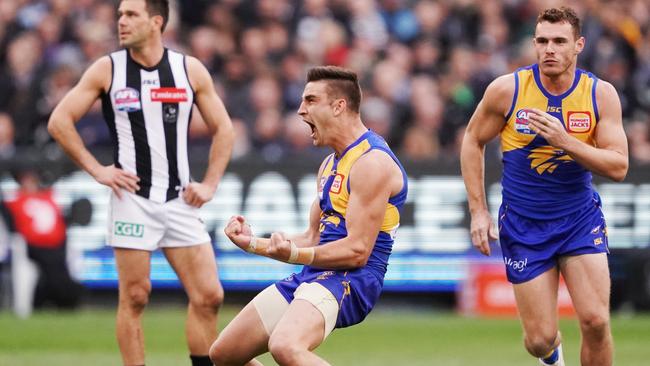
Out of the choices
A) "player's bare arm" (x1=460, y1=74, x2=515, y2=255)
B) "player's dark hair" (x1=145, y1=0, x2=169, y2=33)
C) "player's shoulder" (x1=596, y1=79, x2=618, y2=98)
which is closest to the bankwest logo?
"player's dark hair" (x1=145, y1=0, x2=169, y2=33)

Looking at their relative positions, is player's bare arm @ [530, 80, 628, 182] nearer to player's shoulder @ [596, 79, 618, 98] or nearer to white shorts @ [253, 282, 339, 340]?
player's shoulder @ [596, 79, 618, 98]

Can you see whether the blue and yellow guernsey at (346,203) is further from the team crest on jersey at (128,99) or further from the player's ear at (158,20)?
the player's ear at (158,20)

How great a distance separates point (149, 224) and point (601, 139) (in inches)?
132

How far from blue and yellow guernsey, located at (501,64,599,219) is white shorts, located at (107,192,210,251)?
8.01 feet

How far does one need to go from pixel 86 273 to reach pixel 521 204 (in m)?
8.04

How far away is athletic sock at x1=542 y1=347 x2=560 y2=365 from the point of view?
9.68 m

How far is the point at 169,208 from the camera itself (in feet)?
33.8

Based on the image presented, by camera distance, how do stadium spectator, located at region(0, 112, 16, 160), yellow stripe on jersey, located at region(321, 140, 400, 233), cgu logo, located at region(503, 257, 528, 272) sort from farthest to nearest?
1. stadium spectator, located at region(0, 112, 16, 160)
2. cgu logo, located at region(503, 257, 528, 272)
3. yellow stripe on jersey, located at region(321, 140, 400, 233)

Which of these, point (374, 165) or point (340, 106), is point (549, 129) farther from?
point (340, 106)

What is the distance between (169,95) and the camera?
10.3m

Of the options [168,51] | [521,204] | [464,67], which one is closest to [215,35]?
[464,67]

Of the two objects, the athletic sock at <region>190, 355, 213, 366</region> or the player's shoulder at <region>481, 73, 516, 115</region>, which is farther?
the athletic sock at <region>190, 355, 213, 366</region>

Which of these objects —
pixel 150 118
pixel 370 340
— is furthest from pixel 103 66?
pixel 370 340

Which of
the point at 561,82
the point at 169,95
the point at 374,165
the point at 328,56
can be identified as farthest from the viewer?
the point at 328,56
